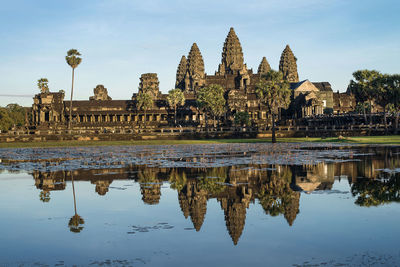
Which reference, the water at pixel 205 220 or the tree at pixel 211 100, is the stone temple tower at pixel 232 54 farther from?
the water at pixel 205 220

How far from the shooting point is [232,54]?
585 ft

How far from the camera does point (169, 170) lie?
2392 centimetres

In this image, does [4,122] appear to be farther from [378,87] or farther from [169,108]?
[378,87]

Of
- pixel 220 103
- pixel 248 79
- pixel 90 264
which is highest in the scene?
pixel 248 79

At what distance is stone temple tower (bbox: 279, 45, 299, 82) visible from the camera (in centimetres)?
18450

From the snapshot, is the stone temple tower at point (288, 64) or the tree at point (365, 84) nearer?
the tree at point (365, 84)

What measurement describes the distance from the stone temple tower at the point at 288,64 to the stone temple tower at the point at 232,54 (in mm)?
19844

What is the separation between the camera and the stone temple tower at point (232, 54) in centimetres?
17675

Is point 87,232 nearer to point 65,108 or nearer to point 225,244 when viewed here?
point 225,244

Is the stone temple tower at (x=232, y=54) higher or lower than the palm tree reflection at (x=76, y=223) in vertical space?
higher

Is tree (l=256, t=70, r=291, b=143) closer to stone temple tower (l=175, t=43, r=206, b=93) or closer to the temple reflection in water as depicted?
the temple reflection in water

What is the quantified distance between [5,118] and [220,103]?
223ft

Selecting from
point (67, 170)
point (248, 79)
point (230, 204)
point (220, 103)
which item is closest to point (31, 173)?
point (67, 170)

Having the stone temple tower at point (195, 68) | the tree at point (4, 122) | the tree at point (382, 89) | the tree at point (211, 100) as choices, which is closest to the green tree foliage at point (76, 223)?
the tree at point (382, 89)
